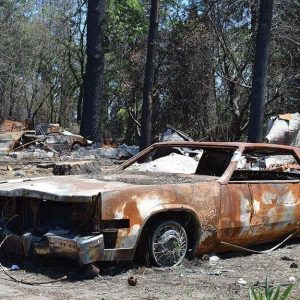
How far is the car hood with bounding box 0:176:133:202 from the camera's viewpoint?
568 centimetres

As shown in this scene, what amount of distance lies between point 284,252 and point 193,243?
1493 mm

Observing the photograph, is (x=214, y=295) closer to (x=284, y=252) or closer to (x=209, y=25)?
(x=284, y=252)

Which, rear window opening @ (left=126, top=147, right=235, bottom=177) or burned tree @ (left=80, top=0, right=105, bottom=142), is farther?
burned tree @ (left=80, top=0, right=105, bottom=142)

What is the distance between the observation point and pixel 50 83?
47406mm

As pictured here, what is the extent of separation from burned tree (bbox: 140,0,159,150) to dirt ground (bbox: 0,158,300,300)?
1449 centimetres

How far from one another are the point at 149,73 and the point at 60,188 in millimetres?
15349

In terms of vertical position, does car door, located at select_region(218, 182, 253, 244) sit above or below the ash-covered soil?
above

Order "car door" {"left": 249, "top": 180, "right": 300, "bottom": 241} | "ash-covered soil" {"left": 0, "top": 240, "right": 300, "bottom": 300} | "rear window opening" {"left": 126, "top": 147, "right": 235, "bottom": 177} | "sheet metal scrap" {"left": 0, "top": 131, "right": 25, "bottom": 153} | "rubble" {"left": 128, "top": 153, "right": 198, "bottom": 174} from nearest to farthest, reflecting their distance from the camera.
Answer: "ash-covered soil" {"left": 0, "top": 240, "right": 300, "bottom": 300} → "car door" {"left": 249, "top": 180, "right": 300, "bottom": 241} → "rear window opening" {"left": 126, "top": 147, "right": 235, "bottom": 177} → "rubble" {"left": 128, "top": 153, "right": 198, "bottom": 174} → "sheet metal scrap" {"left": 0, "top": 131, "right": 25, "bottom": 153}

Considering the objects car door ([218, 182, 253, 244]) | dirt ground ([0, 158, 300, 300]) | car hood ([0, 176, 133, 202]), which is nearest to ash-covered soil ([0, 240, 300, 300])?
dirt ground ([0, 158, 300, 300])

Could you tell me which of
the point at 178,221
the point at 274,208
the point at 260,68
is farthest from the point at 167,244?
the point at 260,68

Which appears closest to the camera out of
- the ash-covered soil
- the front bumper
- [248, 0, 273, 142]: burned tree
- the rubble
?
the ash-covered soil

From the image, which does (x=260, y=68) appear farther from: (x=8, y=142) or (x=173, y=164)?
(x=8, y=142)

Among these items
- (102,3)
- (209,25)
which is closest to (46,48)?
(102,3)

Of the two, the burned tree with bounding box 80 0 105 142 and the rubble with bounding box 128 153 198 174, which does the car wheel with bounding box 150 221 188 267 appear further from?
the burned tree with bounding box 80 0 105 142
